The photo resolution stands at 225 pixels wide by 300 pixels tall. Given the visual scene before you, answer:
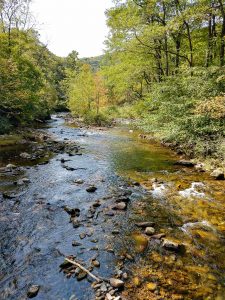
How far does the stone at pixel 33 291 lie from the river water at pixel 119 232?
8 cm

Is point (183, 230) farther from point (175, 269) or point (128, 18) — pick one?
point (128, 18)

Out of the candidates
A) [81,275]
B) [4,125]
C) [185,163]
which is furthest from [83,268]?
[4,125]

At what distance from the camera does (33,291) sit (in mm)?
4293

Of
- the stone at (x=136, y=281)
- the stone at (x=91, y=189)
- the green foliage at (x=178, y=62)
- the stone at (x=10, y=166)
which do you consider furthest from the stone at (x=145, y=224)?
the stone at (x=10, y=166)

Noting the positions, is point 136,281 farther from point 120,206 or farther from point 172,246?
point 120,206

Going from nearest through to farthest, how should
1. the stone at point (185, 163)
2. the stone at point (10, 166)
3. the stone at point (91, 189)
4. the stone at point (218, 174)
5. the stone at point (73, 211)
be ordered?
the stone at point (73, 211) < the stone at point (91, 189) < the stone at point (218, 174) < the stone at point (10, 166) < the stone at point (185, 163)

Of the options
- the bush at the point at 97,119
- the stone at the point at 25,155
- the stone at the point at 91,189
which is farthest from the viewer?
the bush at the point at 97,119

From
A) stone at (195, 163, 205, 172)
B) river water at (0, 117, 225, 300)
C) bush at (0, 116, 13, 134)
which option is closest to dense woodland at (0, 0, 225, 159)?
bush at (0, 116, 13, 134)

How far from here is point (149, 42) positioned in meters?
18.4

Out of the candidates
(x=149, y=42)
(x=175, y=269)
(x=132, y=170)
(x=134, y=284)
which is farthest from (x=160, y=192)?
(x=149, y=42)

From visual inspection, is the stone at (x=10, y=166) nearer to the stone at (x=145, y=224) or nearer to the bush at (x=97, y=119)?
the stone at (x=145, y=224)

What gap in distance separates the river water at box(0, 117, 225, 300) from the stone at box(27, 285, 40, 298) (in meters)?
0.08

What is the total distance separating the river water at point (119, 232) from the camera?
14.9ft

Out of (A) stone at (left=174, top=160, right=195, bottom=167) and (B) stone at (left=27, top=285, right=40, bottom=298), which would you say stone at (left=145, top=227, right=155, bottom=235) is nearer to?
(B) stone at (left=27, top=285, right=40, bottom=298)
